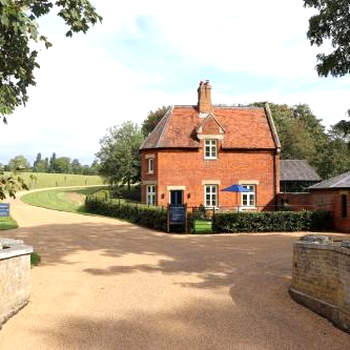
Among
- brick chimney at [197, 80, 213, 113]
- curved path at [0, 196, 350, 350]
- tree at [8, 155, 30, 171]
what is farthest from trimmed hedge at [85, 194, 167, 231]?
tree at [8, 155, 30, 171]

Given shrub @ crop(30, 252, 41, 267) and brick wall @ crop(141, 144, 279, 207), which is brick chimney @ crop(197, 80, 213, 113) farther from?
shrub @ crop(30, 252, 41, 267)

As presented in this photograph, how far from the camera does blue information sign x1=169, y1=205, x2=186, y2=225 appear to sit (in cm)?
2567

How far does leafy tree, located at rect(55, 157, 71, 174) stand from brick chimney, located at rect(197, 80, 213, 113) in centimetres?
11101

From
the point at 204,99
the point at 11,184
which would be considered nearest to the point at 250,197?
the point at 204,99

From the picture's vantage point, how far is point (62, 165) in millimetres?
146250

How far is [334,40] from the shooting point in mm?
17750

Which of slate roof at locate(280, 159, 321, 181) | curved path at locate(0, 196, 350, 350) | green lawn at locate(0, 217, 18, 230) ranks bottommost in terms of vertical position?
curved path at locate(0, 196, 350, 350)

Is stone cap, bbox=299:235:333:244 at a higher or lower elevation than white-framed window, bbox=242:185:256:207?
lower

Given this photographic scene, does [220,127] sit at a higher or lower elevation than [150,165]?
higher

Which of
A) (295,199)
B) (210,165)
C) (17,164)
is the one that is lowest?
(295,199)

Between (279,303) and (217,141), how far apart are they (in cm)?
2492

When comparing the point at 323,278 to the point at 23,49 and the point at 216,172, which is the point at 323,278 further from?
the point at 216,172

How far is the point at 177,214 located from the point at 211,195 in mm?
9897

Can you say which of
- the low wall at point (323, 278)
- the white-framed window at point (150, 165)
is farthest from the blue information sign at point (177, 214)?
the low wall at point (323, 278)
